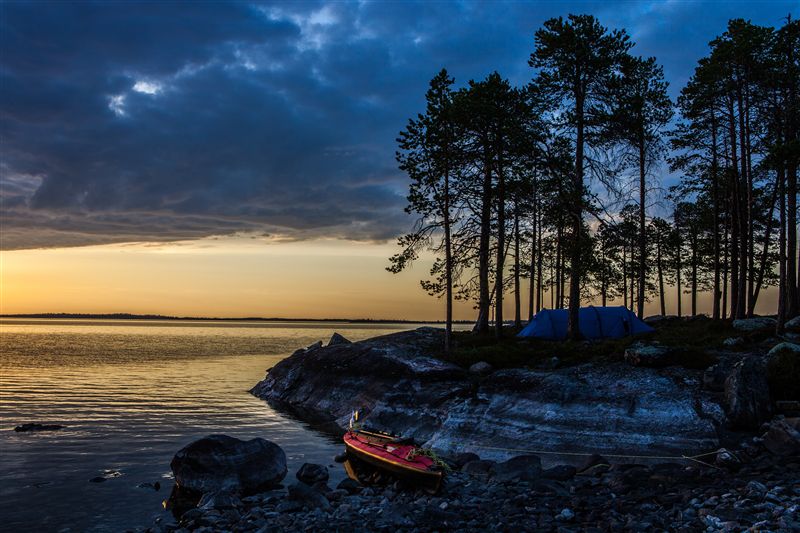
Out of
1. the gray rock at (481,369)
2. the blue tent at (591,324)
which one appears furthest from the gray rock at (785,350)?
the blue tent at (591,324)

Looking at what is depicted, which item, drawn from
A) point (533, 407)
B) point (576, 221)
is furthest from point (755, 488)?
point (576, 221)

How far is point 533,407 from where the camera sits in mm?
20531

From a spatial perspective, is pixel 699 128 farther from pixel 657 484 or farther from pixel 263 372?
pixel 263 372

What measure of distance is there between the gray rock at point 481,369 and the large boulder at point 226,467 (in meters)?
11.3

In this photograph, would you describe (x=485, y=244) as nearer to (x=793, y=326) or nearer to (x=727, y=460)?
(x=793, y=326)

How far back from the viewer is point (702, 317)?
46.8 meters

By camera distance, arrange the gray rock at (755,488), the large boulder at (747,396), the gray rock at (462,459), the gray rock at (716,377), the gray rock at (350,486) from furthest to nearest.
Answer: the gray rock at (716,377)
the gray rock at (462,459)
the large boulder at (747,396)
the gray rock at (350,486)
the gray rock at (755,488)

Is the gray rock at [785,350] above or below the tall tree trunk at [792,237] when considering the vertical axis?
below

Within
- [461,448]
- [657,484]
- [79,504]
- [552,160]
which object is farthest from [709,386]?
[79,504]

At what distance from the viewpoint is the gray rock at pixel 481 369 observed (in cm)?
2583

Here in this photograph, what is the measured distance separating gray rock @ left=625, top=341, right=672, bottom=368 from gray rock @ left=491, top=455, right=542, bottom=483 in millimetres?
8539

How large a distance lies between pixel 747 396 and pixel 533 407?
6.97 meters

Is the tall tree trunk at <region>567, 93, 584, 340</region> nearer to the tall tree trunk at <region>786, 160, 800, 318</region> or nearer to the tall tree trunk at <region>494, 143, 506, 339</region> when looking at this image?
the tall tree trunk at <region>494, 143, 506, 339</region>

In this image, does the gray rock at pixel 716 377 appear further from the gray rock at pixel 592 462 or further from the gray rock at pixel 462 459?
the gray rock at pixel 462 459
